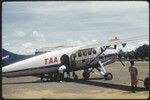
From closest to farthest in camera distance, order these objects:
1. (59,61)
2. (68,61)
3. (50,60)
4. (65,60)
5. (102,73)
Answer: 1. (50,60)
2. (59,61)
3. (65,60)
4. (68,61)
5. (102,73)

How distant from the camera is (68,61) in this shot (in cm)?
2711

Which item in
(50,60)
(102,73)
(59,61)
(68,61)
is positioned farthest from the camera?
(102,73)

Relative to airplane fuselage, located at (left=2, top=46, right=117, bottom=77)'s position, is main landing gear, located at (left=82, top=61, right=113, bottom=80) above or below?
below

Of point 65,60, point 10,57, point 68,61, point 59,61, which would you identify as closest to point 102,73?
point 68,61

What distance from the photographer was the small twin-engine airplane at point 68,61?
80.3ft

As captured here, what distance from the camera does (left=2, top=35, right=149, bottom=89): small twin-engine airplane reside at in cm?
2447

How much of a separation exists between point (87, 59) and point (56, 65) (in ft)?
9.85

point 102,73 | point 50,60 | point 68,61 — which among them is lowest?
point 102,73

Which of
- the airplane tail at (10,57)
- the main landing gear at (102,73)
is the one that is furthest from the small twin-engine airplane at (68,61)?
the airplane tail at (10,57)

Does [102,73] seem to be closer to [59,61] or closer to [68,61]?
[68,61]

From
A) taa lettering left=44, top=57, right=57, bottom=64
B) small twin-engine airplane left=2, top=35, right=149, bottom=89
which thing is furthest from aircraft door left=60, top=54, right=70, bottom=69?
taa lettering left=44, top=57, right=57, bottom=64

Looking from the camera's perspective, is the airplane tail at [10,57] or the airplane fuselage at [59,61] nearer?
the airplane fuselage at [59,61]

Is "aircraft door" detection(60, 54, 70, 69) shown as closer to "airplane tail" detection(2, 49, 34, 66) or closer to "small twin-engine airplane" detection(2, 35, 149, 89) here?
"small twin-engine airplane" detection(2, 35, 149, 89)

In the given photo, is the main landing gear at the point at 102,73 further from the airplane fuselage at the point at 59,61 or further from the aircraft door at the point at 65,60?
the aircraft door at the point at 65,60
